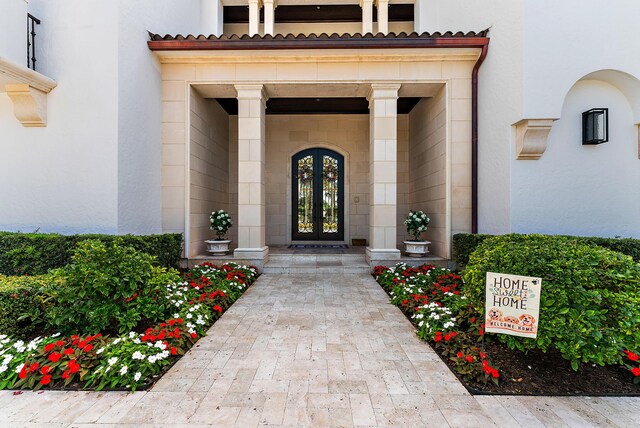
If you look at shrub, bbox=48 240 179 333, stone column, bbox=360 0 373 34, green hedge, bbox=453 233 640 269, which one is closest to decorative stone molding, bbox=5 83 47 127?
shrub, bbox=48 240 179 333

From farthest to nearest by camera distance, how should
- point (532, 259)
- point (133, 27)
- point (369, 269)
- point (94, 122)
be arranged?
point (369, 269)
point (133, 27)
point (94, 122)
point (532, 259)

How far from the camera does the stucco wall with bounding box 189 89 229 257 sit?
257 inches

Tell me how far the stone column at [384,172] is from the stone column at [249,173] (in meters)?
2.53

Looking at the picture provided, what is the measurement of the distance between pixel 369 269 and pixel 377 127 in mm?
3114

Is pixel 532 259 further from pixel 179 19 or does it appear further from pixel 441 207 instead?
pixel 179 19

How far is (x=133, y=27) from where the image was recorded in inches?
211

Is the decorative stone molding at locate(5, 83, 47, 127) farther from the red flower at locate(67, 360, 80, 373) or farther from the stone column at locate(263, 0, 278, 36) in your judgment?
the stone column at locate(263, 0, 278, 36)

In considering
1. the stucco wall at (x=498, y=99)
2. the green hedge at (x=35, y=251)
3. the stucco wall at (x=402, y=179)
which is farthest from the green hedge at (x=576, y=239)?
the green hedge at (x=35, y=251)

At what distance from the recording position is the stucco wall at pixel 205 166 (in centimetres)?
654

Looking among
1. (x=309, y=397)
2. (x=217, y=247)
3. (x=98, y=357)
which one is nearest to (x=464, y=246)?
(x=309, y=397)

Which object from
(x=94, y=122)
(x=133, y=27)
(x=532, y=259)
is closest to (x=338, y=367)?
(x=532, y=259)

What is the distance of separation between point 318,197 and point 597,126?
21.2ft

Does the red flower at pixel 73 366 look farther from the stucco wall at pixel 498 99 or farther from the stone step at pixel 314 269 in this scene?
the stucco wall at pixel 498 99

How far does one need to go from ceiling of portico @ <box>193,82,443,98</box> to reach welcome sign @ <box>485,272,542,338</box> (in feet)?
17.0
